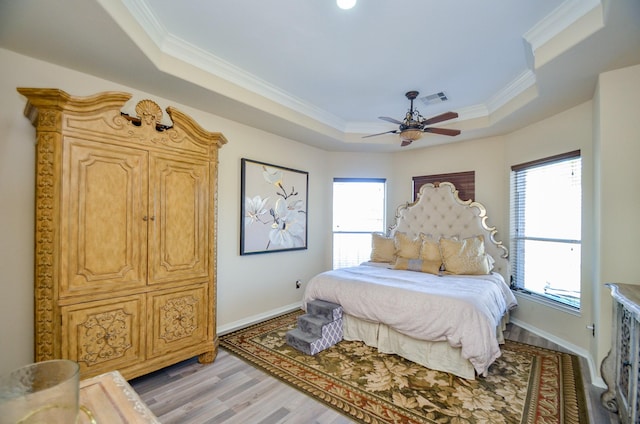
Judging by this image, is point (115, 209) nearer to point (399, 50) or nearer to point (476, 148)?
point (399, 50)

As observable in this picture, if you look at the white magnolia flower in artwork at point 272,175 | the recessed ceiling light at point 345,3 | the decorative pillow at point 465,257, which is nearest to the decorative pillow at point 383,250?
the decorative pillow at point 465,257

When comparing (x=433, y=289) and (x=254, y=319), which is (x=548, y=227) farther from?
(x=254, y=319)

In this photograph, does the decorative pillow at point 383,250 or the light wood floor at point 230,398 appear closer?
the light wood floor at point 230,398

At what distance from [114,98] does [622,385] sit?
163 inches

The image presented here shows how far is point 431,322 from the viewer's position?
2.63 m

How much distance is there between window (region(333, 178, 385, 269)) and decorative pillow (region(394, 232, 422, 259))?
0.88 meters

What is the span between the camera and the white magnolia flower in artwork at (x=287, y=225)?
167 inches

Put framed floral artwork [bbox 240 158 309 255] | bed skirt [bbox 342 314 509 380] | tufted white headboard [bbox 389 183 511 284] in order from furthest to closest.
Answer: tufted white headboard [bbox 389 183 511 284] → framed floral artwork [bbox 240 158 309 255] → bed skirt [bbox 342 314 509 380]

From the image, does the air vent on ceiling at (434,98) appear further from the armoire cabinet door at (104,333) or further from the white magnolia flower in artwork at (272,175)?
the armoire cabinet door at (104,333)

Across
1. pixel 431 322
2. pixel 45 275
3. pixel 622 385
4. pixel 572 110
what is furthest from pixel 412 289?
pixel 45 275

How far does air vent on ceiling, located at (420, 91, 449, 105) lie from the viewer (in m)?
3.52

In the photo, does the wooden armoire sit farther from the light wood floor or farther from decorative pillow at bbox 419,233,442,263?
decorative pillow at bbox 419,233,442,263

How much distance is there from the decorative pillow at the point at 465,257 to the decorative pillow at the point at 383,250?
753mm

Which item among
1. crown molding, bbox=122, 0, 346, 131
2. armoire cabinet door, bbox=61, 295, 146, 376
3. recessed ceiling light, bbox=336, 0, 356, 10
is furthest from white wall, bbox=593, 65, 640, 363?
armoire cabinet door, bbox=61, 295, 146, 376
